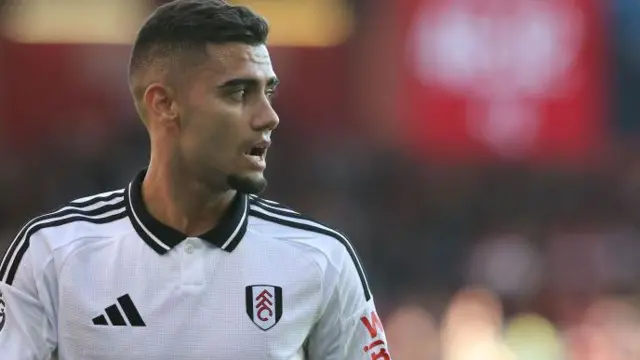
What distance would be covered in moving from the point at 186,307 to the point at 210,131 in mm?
364

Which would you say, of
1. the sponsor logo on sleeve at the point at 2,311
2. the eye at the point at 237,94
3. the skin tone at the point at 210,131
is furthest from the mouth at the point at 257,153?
the sponsor logo on sleeve at the point at 2,311

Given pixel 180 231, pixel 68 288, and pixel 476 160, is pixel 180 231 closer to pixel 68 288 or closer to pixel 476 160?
pixel 68 288

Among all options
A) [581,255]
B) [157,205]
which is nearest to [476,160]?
[581,255]

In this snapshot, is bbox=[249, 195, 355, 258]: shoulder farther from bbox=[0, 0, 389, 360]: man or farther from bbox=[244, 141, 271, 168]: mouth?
bbox=[244, 141, 271, 168]: mouth

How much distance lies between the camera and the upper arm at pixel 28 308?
2.97m

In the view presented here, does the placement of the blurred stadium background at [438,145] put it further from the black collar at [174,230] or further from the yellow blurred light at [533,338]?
the black collar at [174,230]

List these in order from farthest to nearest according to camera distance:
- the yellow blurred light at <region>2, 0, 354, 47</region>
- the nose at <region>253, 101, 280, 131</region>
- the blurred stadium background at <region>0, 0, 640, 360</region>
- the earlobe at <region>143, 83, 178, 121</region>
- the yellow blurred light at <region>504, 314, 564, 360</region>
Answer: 1. the yellow blurred light at <region>2, 0, 354, 47</region>
2. the blurred stadium background at <region>0, 0, 640, 360</region>
3. the yellow blurred light at <region>504, 314, 564, 360</region>
4. the earlobe at <region>143, 83, 178, 121</region>
5. the nose at <region>253, 101, 280, 131</region>

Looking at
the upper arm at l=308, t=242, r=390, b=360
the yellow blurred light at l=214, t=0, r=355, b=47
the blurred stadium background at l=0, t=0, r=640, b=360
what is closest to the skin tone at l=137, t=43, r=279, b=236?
the upper arm at l=308, t=242, r=390, b=360

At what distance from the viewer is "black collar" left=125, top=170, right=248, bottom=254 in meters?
3.06

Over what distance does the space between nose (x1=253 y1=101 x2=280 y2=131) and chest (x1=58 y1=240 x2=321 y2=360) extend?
0.97 feet

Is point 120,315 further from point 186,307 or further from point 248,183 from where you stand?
point 248,183

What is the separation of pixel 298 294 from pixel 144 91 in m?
0.54

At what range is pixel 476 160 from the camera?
41.8 ft

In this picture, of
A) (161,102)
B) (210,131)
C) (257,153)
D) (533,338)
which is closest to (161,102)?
(161,102)
